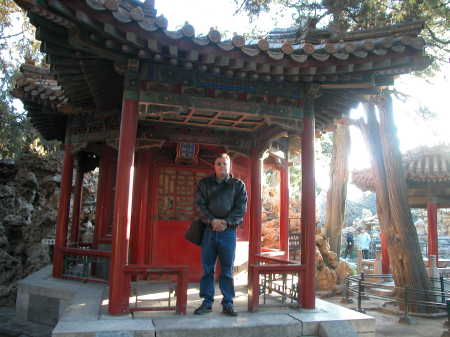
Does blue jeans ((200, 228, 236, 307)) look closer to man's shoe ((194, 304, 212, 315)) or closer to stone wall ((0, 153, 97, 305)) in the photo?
man's shoe ((194, 304, 212, 315))

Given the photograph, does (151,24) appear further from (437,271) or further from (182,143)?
(437,271)

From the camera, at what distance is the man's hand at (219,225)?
14.5 ft

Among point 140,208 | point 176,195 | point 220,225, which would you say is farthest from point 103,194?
point 220,225

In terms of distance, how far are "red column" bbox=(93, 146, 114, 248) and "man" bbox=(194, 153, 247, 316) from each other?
2.99 meters

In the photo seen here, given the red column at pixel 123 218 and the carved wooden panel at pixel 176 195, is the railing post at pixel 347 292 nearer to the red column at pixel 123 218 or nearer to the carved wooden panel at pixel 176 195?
the carved wooden panel at pixel 176 195

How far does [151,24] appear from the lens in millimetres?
4012

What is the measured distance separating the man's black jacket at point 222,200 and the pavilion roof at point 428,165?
30.3 ft

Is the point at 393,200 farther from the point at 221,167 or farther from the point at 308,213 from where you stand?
the point at 221,167

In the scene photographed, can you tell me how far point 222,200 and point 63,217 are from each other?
3736 mm

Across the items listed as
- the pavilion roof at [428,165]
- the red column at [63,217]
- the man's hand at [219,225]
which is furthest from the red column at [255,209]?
the pavilion roof at [428,165]

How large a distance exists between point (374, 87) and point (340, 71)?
669 mm

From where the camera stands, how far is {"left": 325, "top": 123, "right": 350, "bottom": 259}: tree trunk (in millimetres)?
13894

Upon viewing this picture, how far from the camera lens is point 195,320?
420 cm

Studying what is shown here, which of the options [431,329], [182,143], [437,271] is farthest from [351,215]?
[182,143]
